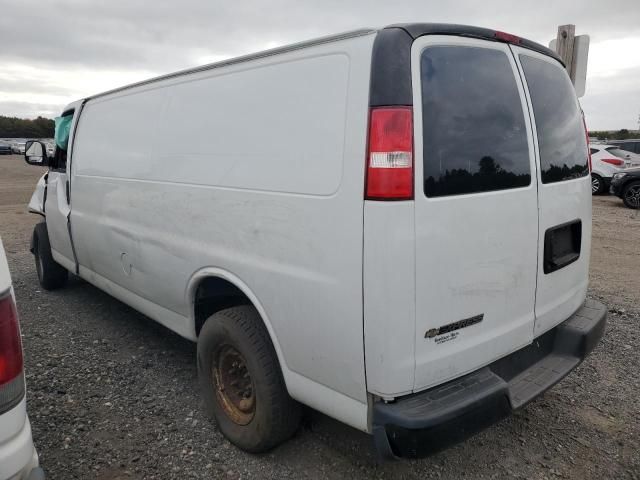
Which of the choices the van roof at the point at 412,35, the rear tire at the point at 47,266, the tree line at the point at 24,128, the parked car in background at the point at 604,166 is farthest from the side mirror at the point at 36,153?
the tree line at the point at 24,128

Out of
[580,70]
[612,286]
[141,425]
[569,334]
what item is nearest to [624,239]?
[612,286]

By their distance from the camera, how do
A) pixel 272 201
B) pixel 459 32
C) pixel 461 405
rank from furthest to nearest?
pixel 272 201
pixel 459 32
pixel 461 405

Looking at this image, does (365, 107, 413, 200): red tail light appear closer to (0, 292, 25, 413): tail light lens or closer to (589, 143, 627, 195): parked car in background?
(0, 292, 25, 413): tail light lens

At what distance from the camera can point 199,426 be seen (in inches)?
120

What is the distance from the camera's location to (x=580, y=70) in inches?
230

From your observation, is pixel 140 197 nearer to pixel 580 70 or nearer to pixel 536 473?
pixel 536 473

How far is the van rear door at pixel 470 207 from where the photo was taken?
79.5 inches

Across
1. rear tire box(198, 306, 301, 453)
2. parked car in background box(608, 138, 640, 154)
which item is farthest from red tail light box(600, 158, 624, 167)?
rear tire box(198, 306, 301, 453)

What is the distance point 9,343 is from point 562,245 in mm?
2581

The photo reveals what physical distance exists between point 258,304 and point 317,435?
96 centimetres

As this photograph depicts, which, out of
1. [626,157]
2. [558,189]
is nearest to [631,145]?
[626,157]

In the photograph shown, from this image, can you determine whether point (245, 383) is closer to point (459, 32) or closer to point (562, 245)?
point (562, 245)

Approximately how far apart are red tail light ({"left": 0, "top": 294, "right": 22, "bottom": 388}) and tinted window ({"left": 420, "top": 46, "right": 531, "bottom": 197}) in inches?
61.0

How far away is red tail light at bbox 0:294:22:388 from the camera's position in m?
1.67
